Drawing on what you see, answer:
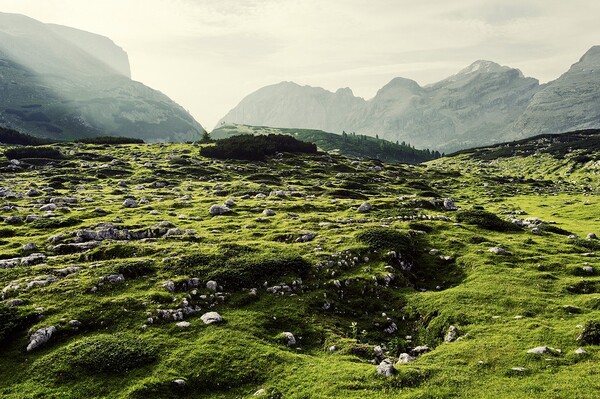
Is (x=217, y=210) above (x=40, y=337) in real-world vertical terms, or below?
above

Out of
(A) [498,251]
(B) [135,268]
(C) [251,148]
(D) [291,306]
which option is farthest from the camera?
(C) [251,148]

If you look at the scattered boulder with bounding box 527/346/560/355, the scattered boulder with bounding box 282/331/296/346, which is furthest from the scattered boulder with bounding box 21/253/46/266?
the scattered boulder with bounding box 527/346/560/355

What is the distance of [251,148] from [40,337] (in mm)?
112972

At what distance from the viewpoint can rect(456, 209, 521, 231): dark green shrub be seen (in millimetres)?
47938

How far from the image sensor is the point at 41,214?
165ft

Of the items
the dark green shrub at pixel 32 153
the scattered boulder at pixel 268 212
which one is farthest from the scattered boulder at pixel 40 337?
the dark green shrub at pixel 32 153

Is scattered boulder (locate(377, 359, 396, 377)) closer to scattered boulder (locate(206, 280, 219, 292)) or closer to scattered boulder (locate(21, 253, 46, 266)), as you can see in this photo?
scattered boulder (locate(206, 280, 219, 292))

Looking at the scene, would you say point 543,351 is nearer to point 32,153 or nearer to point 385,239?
point 385,239

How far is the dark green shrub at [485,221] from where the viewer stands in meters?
47.9

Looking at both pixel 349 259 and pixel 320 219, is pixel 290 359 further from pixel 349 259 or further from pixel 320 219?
pixel 320 219

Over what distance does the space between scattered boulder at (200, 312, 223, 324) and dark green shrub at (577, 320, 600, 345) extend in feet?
68.4

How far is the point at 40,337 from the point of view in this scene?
2198cm

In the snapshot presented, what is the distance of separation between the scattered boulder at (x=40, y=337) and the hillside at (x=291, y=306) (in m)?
0.11

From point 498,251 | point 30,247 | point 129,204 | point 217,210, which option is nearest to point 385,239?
point 498,251
